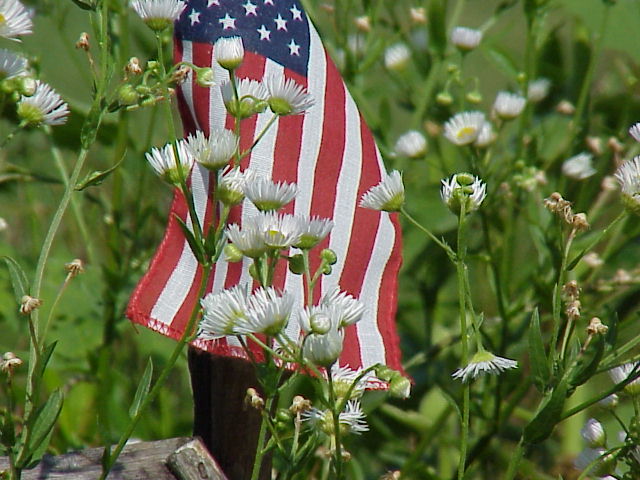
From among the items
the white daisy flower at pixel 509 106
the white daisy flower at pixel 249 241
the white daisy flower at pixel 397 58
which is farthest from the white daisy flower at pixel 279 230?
the white daisy flower at pixel 397 58

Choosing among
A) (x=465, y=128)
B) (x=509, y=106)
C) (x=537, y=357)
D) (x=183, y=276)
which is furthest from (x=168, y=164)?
(x=509, y=106)

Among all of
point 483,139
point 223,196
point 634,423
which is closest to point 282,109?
point 223,196

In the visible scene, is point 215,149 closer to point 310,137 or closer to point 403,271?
point 310,137

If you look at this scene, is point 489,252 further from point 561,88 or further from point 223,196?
point 561,88

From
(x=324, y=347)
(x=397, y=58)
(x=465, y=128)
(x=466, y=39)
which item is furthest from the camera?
(x=397, y=58)

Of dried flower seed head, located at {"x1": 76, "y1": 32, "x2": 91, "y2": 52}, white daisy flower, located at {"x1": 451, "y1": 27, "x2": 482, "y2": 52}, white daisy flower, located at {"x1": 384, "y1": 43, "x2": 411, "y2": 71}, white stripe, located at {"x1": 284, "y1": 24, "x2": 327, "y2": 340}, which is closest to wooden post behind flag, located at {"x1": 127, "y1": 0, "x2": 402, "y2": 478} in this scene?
white stripe, located at {"x1": 284, "y1": 24, "x2": 327, "y2": 340}

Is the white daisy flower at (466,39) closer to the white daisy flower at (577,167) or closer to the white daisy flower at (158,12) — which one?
the white daisy flower at (577,167)
